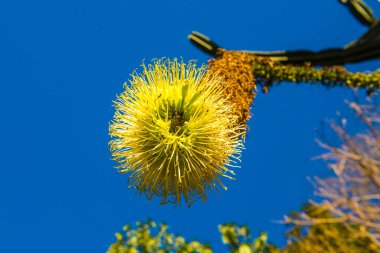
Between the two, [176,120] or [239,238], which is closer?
[176,120]

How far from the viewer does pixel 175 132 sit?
3.29 metres

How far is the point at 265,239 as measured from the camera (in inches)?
180

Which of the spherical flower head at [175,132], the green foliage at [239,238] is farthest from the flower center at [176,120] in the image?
the green foliage at [239,238]

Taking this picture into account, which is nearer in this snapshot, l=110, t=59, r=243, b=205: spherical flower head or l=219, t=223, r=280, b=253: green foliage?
l=110, t=59, r=243, b=205: spherical flower head

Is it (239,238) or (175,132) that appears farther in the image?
(239,238)

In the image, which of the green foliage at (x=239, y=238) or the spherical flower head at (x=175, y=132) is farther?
the green foliage at (x=239, y=238)

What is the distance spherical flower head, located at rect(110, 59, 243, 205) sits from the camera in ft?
10.5

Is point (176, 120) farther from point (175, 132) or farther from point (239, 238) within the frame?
point (239, 238)

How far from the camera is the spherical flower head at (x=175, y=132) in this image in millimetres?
3211

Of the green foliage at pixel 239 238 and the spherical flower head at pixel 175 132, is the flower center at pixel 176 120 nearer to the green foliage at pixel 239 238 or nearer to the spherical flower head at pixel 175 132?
the spherical flower head at pixel 175 132

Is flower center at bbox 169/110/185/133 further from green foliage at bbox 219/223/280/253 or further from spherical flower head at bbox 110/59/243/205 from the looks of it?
green foliage at bbox 219/223/280/253

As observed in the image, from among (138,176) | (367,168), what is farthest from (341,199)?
(138,176)

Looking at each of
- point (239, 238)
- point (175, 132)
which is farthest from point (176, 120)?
point (239, 238)

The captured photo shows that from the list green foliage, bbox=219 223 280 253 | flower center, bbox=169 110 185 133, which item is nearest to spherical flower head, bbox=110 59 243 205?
flower center, bbox=169 110 185 133
